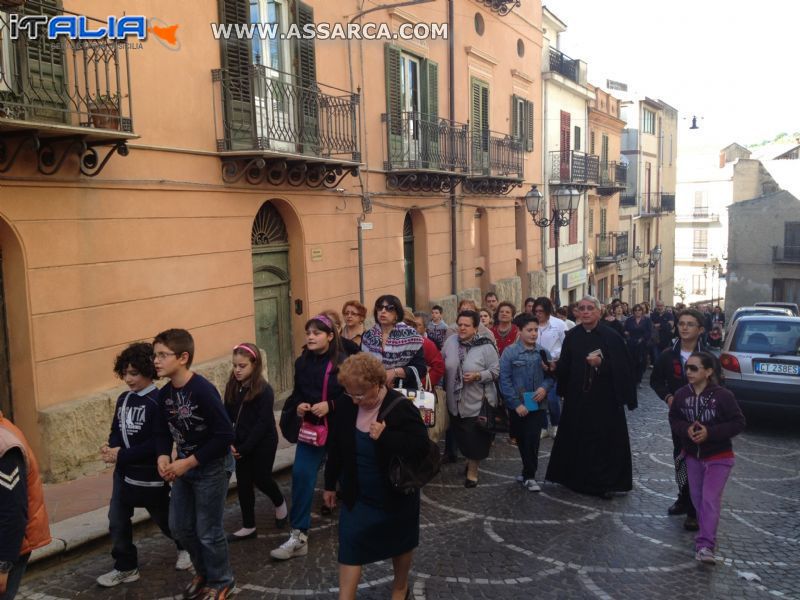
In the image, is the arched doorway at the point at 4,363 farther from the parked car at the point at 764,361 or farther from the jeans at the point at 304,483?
the parked car at the point at 764,361

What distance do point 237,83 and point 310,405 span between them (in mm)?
6372

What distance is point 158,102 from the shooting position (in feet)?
30.3

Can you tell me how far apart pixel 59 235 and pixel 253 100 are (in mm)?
3631

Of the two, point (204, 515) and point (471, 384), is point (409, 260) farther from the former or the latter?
Answer: point (204, 515)

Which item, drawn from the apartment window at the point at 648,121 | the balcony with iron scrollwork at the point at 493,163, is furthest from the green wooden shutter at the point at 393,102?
the apartment window at the point at 648,121

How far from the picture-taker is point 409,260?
17.2m

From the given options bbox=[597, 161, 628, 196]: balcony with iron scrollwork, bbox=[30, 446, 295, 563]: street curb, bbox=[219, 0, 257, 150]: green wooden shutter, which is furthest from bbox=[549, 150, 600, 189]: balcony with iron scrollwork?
bbox=[30, 446, 295, 563]: street curb

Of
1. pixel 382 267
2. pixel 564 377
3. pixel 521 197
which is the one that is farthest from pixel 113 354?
pixel 521 197

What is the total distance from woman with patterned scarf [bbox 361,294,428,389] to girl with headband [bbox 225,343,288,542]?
4.64 ft

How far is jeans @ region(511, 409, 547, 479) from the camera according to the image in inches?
289

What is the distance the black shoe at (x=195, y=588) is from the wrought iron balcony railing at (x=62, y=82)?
445 centimetres

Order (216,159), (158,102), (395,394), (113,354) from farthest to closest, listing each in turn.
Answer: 1. (216,159)
2. (158,102)
3. (113,354)
4. (395,394)

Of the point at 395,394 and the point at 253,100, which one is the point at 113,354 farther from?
the point at 395,394

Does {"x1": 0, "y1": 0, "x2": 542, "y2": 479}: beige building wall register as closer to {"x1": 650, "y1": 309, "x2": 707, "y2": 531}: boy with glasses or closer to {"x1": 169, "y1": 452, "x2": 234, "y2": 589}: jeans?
{"x1": 169, "y1": 452, "x2": 234, "y2": 589}: jeans
